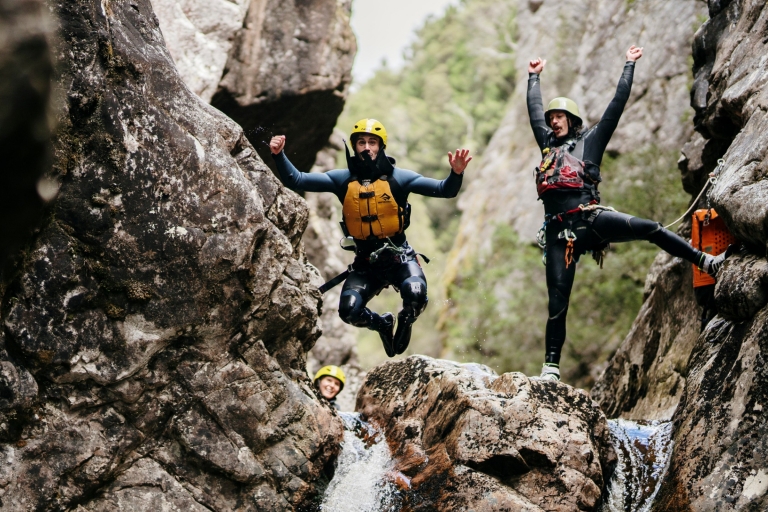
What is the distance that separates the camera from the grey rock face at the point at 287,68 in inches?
506

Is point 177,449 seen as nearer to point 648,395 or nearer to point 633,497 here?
point 633,497

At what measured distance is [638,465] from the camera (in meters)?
6.85

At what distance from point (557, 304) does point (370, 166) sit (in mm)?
2188

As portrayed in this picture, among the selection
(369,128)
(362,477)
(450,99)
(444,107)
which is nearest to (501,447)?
(362,477)

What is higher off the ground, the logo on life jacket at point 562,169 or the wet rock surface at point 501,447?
the logo on life jacket at point 562,169

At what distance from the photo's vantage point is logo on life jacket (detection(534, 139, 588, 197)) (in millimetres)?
7559

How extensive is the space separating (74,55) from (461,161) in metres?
3.24

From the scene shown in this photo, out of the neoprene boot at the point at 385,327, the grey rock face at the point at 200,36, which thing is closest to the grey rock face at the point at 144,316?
Answer: the neoprene boot at the point at 385,327

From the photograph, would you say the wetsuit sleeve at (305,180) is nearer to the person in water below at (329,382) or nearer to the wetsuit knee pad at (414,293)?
the wetsuit knee pad at (414,293)

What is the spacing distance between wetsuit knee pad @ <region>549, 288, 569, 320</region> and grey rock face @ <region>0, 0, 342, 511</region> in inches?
97.0

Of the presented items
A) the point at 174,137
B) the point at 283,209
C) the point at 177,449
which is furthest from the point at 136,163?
the point at 177,449

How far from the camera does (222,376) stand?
6.10m

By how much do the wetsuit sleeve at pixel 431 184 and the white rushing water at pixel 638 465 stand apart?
2.71m

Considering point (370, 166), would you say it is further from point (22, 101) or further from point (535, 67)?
point (22, 101)
